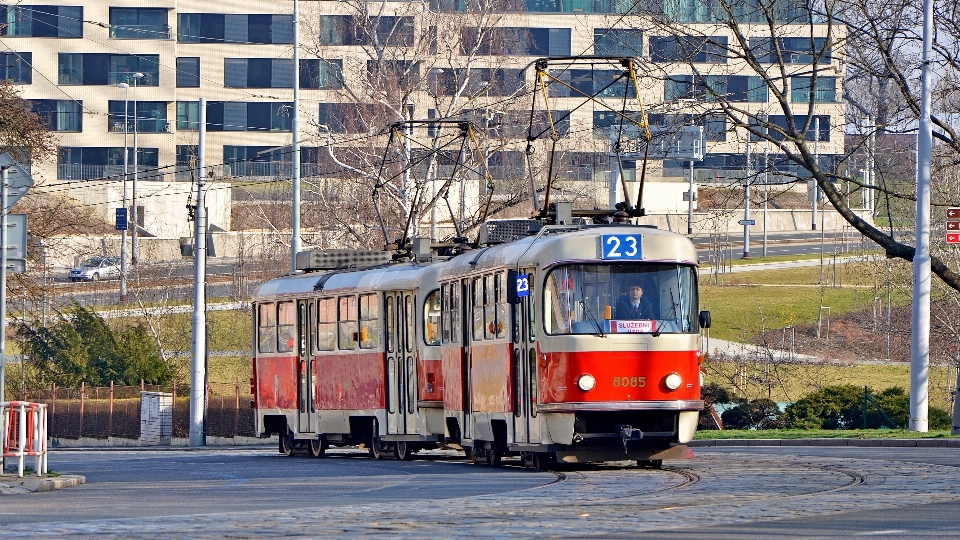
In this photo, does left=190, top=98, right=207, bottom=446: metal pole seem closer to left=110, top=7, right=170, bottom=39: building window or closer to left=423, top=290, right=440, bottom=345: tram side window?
left=423, top=290, right=440, bottom=345: tram side window

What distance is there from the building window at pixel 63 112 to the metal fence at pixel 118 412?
42816mm

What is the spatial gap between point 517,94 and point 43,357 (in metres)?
16.4

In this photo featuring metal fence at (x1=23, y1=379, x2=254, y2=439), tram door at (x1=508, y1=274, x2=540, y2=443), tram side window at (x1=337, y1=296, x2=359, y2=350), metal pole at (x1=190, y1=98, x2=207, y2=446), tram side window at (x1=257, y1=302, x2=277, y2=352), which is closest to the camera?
tram door at (x1=508, y1=274, x2=540, y2=443)

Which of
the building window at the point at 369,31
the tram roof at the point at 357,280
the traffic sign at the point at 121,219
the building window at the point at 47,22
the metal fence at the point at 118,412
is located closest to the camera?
the tram roof at the point at 357,280

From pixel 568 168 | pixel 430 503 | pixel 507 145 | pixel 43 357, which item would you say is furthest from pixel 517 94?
pixel 430 503

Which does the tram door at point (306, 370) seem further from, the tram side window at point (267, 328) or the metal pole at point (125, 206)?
the metal pole at point (125, 206)

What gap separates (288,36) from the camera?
8681 cm

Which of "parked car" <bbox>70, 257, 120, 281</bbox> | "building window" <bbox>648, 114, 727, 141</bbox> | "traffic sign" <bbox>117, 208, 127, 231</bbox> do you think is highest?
"traffic sign" <bbox>117, 208, 127, 231</bbox>

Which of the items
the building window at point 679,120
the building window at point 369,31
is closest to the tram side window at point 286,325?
the building window at point 679,120

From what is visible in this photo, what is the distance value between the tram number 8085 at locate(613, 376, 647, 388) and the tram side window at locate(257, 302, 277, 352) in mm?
12108

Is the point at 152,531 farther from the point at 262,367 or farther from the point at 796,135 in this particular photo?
the point at 796,135

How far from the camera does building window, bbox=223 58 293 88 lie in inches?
3462

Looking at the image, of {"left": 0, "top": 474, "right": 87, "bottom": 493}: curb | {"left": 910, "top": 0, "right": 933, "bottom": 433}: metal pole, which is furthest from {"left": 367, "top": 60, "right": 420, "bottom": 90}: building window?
{"left": 0, "top": 474, "right": 87, "bottom": 493}: curb

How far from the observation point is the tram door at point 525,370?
21.1 meters
